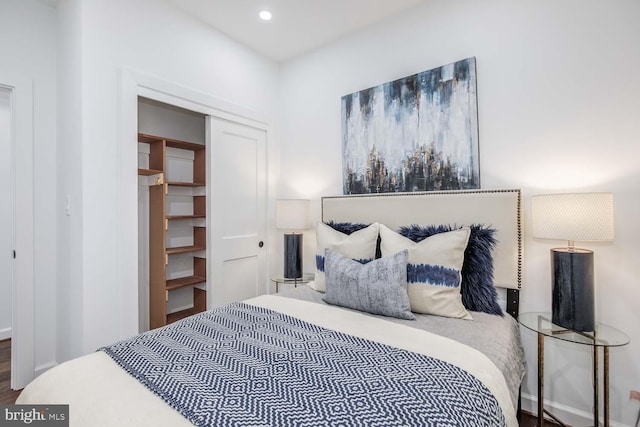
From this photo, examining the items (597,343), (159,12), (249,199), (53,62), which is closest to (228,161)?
(249,199)

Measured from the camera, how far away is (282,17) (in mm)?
2494

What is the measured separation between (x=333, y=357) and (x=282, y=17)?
252cm

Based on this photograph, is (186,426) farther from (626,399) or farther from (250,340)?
(626,399)

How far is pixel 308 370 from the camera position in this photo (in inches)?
42.8

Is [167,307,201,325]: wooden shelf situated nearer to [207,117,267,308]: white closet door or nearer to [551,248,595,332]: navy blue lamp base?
[207,117,267,308]: white closet door

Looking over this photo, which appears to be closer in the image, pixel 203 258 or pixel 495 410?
pixel 495 410

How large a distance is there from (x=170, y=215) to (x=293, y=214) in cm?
144

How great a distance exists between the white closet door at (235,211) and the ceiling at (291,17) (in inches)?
31.2

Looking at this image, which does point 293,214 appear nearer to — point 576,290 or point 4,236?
point 576,290

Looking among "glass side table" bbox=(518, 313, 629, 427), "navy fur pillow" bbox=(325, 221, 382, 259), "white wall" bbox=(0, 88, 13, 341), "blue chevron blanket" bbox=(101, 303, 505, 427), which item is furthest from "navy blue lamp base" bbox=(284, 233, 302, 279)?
"white wall" bbox=(0, 88, 13, 341)

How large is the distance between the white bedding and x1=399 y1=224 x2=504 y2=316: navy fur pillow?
632 millimetres

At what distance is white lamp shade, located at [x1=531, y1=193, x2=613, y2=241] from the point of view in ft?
4.82

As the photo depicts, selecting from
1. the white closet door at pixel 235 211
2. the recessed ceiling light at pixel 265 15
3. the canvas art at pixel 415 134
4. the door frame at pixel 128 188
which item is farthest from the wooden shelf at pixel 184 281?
the recessed ceiling light at pixel 265 15

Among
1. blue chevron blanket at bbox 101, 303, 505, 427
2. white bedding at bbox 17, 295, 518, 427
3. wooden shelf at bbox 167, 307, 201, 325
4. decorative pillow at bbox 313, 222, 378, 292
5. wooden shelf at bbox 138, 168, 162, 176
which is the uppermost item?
wooden shelf at bbox 138, 168, 162, 176
